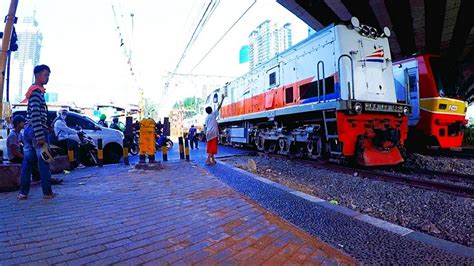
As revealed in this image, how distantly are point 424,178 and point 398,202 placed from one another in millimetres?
2620

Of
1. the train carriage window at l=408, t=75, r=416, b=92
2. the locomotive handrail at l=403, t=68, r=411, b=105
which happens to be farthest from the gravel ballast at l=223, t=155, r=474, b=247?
the train carriage window at l=408, t=75, r=416, b=92

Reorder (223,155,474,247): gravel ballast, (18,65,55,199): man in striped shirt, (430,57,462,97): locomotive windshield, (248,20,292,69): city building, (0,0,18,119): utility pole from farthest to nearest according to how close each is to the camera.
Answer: (248,20,292,69): city building
(430,57,462,97): locomotive windshield
(0,0,18,119): utility pole
(18,65,55,199): man in striped shirt
(223,155,474,247): gravel ballast

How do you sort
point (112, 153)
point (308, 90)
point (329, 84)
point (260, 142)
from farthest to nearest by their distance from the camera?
point (260, 142) < point (112, 153) < point (308, 90) < point (329, 84)

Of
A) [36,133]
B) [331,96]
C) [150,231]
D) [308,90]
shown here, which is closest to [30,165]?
[36,133]

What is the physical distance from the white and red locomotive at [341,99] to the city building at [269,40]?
6844mm

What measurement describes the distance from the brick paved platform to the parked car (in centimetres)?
522

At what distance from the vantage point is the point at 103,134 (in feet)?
33.7

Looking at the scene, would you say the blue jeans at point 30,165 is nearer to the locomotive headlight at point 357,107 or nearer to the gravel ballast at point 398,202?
the gravel ballast at point 398,202

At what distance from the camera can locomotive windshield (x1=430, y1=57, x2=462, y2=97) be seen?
954cm

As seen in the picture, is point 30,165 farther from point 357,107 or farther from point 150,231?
point 357,107

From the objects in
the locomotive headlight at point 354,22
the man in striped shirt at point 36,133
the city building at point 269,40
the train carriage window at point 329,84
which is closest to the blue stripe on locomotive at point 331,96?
the train carriage window at point 329,84

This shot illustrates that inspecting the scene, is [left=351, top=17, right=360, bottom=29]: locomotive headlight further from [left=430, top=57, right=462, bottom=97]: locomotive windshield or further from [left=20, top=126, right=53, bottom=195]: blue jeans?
[left=20, top=126, right=53, bottom=195]: blue jeans

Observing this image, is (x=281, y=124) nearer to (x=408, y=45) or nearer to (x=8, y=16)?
(x=8, y=16)

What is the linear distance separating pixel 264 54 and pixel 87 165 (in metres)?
11.6
